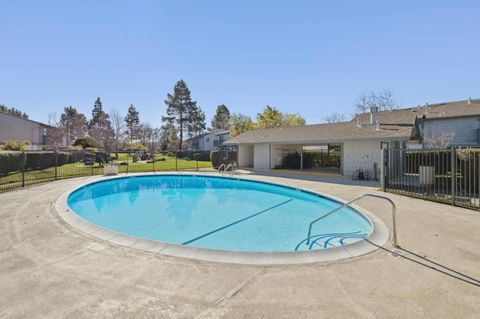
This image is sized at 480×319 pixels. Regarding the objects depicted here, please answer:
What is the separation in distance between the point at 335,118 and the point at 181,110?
32.7 metres

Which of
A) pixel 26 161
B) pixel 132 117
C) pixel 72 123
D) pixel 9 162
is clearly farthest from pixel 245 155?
pixel 72 123

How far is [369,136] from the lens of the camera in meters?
14.2

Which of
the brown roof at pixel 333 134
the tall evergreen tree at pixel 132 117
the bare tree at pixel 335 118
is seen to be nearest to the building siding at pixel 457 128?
the brown roof at pixel 333 134

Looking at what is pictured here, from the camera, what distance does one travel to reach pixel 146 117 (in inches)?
2186

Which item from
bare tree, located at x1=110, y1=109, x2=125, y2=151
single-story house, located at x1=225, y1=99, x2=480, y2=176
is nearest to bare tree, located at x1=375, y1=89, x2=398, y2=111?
single-story house, located at x1=225, y1=99, x2=480, y2=176

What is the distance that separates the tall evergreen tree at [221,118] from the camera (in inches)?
2712

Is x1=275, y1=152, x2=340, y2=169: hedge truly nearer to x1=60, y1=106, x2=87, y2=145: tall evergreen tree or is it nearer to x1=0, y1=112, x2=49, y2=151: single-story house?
x1=0, y1=112, x2=49, y2=151: single-story house

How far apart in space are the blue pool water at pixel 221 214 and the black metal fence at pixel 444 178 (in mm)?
3458

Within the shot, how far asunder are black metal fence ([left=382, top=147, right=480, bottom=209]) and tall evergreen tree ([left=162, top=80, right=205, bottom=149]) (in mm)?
41988

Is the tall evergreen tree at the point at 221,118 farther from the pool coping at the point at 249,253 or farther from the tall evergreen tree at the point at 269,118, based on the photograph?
the pool coping at the point at 249,253

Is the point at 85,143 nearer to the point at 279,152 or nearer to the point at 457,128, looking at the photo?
the point at 279,152

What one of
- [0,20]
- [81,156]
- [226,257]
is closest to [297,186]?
[226,257]

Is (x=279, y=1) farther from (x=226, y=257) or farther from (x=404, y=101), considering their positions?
(x=404, y=101)

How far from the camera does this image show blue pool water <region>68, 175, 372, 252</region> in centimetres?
656
